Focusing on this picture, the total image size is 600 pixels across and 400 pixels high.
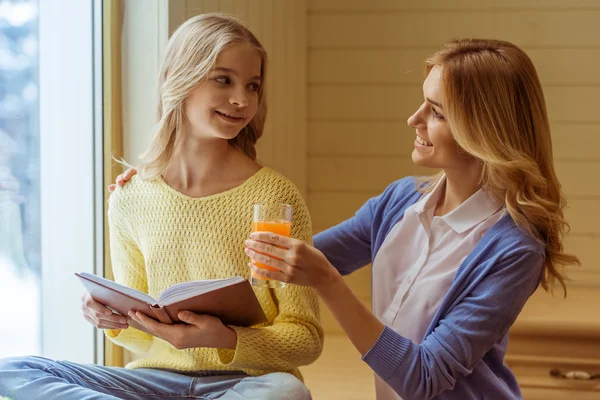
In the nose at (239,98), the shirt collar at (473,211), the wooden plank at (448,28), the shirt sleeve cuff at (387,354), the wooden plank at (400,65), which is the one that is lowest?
the shirt sleeve cuff at (387,354)

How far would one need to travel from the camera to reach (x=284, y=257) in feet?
4.81

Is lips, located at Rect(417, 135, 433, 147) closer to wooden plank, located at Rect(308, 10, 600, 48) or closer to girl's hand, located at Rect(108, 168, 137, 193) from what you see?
girl's hand, located at Rect(108, 168, 137, 193)

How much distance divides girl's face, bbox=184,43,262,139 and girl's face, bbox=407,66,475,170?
38cm

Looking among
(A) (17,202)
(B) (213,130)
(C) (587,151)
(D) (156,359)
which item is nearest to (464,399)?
(D) (156,359)

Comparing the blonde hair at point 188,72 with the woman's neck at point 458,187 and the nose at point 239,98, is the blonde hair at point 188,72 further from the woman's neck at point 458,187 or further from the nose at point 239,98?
the woman's neck at point 458,187

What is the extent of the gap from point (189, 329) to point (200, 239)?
290mm

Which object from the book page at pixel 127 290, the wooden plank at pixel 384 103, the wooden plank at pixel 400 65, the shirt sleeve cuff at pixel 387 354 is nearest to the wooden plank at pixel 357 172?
the wooden plank at pixel 384 103

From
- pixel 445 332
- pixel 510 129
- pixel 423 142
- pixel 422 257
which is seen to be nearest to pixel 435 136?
pixel 423 142

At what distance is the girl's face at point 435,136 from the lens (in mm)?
1784

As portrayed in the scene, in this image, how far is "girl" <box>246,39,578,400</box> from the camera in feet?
5.45

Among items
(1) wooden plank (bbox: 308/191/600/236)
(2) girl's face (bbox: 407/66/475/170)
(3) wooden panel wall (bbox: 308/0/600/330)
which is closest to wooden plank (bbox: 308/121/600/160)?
(3) wooden panel wall (bbox: 308/0/600/330)

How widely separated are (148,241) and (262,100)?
16.7 inches

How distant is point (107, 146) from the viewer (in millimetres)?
2201

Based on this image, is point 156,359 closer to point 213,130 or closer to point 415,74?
point 213,130
